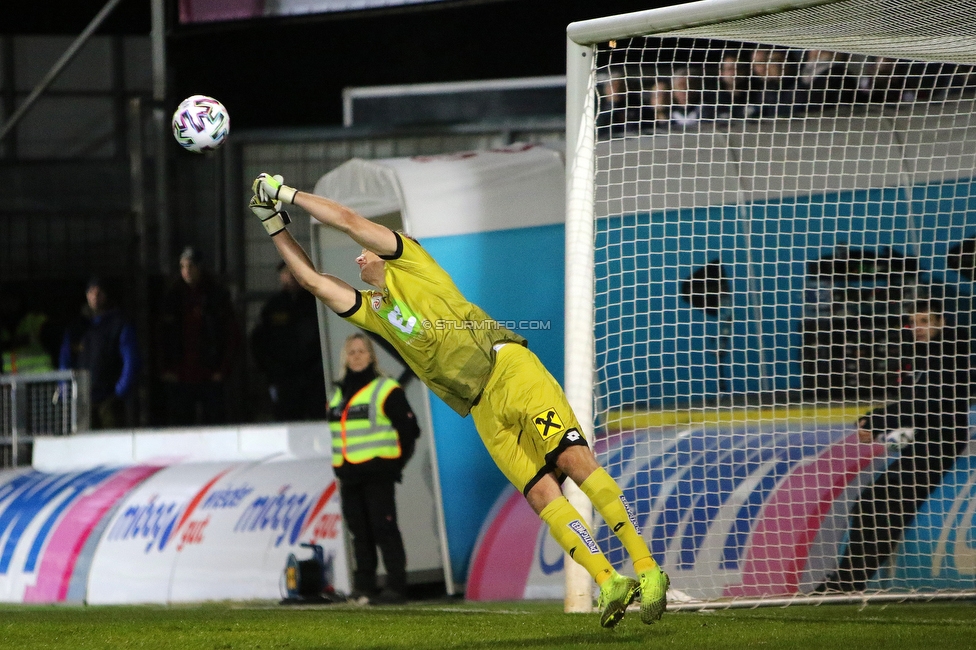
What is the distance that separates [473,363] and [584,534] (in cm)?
91

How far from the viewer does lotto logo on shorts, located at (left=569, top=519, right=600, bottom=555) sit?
19.3 feet

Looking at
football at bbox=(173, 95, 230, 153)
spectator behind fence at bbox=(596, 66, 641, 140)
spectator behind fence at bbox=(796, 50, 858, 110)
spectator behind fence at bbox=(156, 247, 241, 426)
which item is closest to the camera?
football at bbox=(173, 95, 230, 153)

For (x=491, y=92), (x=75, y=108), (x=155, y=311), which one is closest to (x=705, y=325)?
(x=491, y=92)

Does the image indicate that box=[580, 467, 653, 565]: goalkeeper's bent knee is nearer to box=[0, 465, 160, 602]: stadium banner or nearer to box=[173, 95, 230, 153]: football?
box=[173, 95, 230, 153]: football

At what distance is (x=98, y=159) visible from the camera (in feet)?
55.2

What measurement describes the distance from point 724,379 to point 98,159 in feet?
35.5

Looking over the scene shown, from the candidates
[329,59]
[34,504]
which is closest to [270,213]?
[34,504]

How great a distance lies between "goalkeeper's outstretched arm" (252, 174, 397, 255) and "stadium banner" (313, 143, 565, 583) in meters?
3.12

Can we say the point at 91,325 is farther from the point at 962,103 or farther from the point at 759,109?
the point at 962,103

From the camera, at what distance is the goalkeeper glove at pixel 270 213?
235 inches

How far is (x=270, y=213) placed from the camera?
19.9 feet

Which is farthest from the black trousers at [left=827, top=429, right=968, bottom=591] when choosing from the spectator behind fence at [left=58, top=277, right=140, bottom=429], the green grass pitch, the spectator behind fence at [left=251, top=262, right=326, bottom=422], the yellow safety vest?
the spectator behind fence at [left=58, top=277, right=140, bottom=429]

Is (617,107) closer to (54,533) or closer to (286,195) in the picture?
(286,195)

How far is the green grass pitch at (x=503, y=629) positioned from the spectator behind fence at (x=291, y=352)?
4022 millimetres
